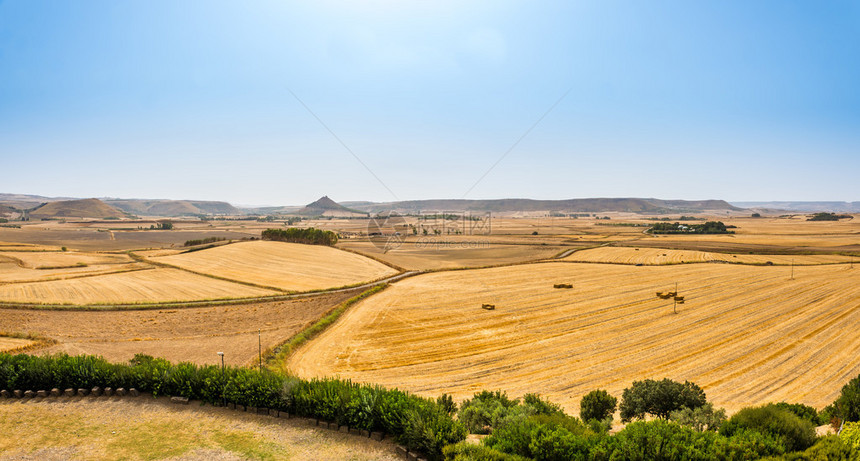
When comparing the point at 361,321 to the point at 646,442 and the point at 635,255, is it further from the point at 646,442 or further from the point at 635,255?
the point at 635,255

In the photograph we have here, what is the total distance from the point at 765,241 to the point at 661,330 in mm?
99221

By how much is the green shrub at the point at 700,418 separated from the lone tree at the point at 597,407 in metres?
2.73

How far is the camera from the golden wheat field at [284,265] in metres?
65.3

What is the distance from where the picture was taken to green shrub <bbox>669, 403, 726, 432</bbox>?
18.1 m

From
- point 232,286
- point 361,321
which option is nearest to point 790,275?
point 361,321

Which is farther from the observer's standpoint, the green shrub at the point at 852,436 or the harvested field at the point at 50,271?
the harvested field at the point at 50,271

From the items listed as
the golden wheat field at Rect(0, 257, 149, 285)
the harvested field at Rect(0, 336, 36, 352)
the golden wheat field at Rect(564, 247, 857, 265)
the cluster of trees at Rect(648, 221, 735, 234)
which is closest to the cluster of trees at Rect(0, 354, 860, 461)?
the harvested field at Rect(0, 336, 36, 352)

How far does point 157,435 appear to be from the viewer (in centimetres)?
1836

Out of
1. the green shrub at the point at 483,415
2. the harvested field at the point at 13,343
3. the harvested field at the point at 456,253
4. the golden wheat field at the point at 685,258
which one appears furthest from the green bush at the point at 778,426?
the golden wheat field at the point at 685,258

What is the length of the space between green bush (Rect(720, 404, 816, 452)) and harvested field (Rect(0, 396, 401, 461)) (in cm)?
1340

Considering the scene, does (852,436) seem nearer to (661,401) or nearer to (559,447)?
(661,401)

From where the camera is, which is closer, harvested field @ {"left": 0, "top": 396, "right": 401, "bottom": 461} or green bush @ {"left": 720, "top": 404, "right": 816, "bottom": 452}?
green bush @ {"left": 720, "top": 404, "right": 816, "bottom": 452}

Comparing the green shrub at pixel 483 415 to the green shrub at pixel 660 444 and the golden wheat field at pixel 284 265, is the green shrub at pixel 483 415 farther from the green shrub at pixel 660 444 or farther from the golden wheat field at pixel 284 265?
the golden wheat field at pixel 284 265

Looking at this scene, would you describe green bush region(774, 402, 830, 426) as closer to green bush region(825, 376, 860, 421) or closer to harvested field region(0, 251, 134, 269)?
green bush region(825, 376, 860, 421)
